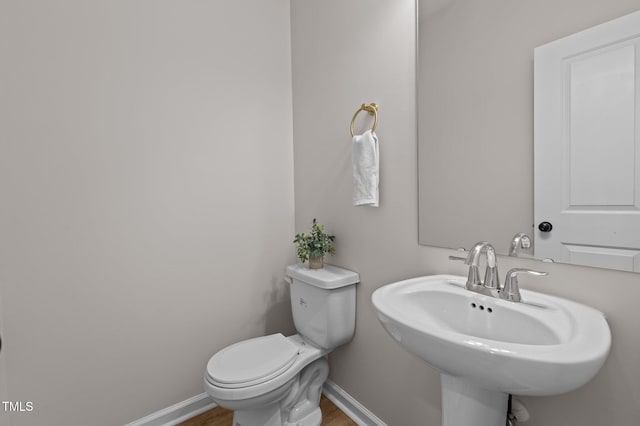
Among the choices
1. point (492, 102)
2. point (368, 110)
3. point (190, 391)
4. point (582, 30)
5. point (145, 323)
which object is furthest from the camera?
point (190, 391)

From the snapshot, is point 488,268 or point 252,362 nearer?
point 488,268

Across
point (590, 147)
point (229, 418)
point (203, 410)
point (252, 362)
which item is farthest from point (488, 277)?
point (203, 410)

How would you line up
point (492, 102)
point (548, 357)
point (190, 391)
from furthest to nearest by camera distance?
point (190, 391) → point (492, 102) → point (548, 357)

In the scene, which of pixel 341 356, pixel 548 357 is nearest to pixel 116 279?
pixel 341 356

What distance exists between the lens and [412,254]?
123 centimetres

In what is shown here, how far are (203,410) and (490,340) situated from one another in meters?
1.59

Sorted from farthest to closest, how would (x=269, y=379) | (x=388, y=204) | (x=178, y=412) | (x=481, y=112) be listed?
(x=178, y=412) < (x=388, y=204) < (x=269, y=379) < (x=481, y=112)

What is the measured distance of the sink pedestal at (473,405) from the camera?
835 mm

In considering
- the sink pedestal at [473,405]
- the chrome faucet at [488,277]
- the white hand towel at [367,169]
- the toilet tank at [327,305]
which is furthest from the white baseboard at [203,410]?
the white hand towel at [367,169]

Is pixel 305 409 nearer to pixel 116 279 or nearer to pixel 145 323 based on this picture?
pixel 145 323

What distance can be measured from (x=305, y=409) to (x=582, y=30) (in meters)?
1.77

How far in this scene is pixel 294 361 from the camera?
4.35 feet

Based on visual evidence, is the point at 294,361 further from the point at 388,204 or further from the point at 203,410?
the point at 388,204

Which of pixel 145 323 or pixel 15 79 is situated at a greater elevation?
pixel 15 79
